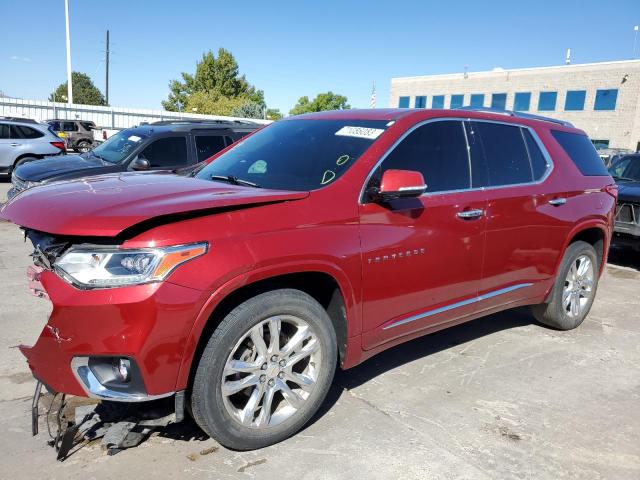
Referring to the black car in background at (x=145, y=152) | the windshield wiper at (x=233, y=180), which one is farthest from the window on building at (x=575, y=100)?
the windshield wiper at (x=233, y=180)

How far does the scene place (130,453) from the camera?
2.81 metres

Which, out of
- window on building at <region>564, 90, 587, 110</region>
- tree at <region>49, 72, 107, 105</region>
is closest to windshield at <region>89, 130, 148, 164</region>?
window on building at <region>564, 90, 587, 110</region>

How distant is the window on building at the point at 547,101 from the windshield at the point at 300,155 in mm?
45251

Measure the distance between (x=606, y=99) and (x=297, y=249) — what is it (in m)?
45.0

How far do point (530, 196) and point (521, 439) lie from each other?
1.89 metres

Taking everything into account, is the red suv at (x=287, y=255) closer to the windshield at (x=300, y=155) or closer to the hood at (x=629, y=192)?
the windshield at (x=300, y=155)

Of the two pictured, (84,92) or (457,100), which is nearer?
(457,100)

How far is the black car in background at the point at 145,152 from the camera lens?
26.2ft

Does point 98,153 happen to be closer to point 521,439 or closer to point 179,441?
point 179,441

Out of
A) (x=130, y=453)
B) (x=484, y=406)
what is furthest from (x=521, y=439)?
(x=130, y=453)

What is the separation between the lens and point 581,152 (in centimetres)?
491

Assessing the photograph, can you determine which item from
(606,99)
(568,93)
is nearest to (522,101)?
(568,93)

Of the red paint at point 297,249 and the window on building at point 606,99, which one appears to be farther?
the window on building at point 606,99

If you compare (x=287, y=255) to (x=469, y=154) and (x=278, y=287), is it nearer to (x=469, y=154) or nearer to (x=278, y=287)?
(x=278, y=287)
